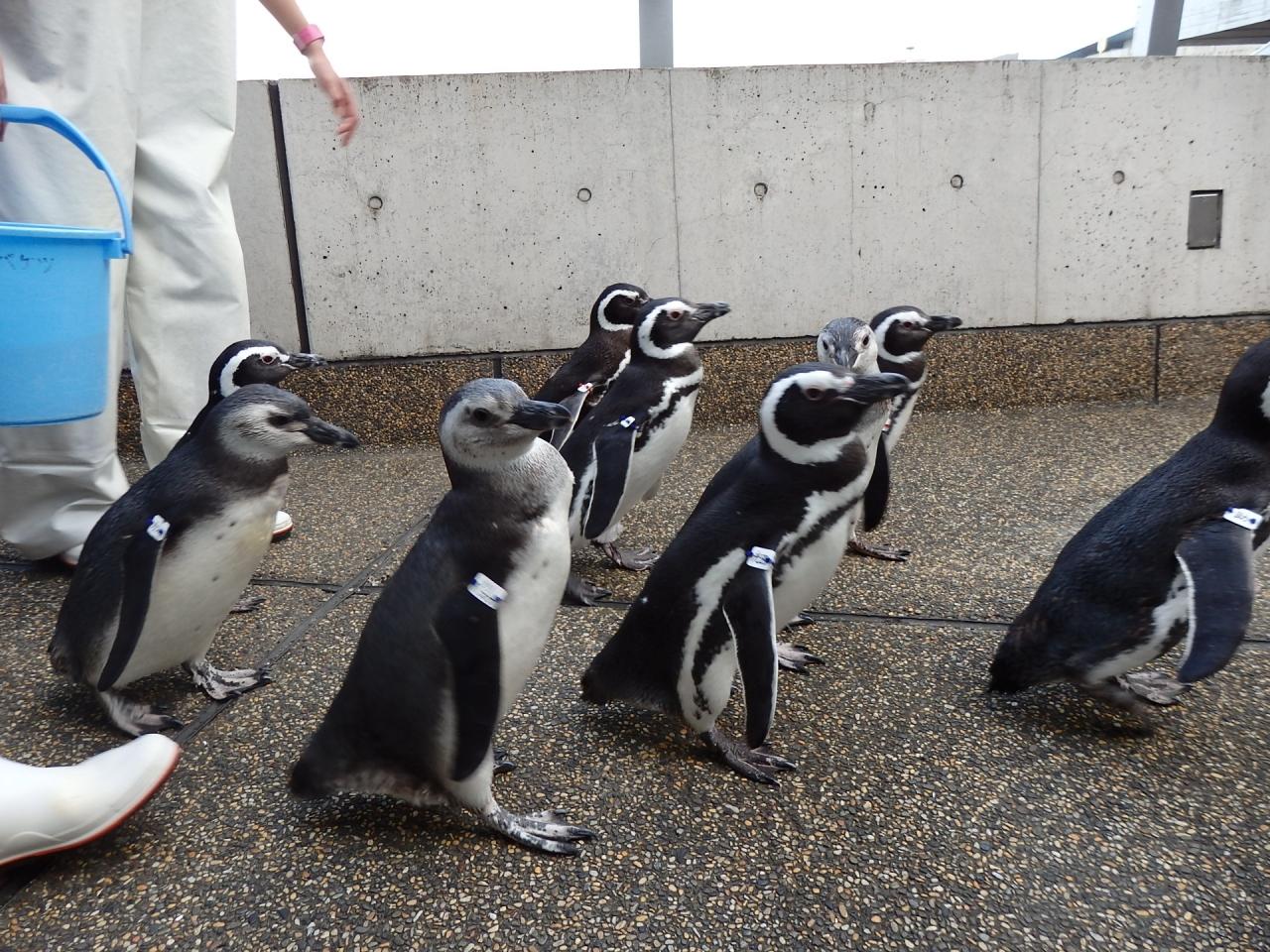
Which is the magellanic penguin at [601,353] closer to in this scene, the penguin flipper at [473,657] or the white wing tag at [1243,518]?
the penguin flipper at [473,657]

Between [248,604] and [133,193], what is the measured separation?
3.67 feet

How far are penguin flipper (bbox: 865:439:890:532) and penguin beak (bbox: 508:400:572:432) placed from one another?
4.36 feet

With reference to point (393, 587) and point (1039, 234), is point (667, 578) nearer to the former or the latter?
point (393, 587)

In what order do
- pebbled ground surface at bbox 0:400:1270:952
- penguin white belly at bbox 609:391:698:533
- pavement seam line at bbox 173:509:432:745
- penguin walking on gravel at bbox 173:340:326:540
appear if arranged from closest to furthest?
pebbled ground surface at bbox 0:400:1270:952
pavement seam line at bbox 173:509:432:745
penguin walking on gravel at bbox 173:340:326:540
penguin white belly at bbox 609:391:698:533

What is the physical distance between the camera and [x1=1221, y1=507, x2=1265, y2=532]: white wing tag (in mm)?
1556

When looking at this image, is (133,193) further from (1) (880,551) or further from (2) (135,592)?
(1) (880,551)

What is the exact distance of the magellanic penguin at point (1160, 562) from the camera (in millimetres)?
1546

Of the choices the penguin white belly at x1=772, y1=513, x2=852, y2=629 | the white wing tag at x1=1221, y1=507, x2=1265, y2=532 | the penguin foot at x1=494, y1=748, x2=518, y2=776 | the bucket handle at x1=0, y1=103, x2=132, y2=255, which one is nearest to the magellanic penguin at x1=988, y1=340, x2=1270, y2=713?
the white wing tag at x1=1221, y1=507, x2=1265, y2=532

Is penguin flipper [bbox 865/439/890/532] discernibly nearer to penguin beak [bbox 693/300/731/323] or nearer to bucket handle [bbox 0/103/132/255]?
penguin beak [bbox 693/300/731/323]

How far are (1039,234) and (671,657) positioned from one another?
3313mm

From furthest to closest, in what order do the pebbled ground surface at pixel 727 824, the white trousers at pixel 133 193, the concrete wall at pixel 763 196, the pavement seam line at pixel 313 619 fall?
the concrete wall at pixel 763 196 < the white trousers at pixel 133 193 < the pavement seam line at pixel 313 619 < the pebbled ground surface at pixel 727 824

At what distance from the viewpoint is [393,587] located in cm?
141

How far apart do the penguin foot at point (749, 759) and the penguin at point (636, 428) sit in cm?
81

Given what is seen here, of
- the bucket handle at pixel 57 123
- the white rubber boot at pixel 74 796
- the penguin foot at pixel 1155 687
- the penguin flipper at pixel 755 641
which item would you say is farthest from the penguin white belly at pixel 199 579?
the penguin foot at pixel 1155 687
